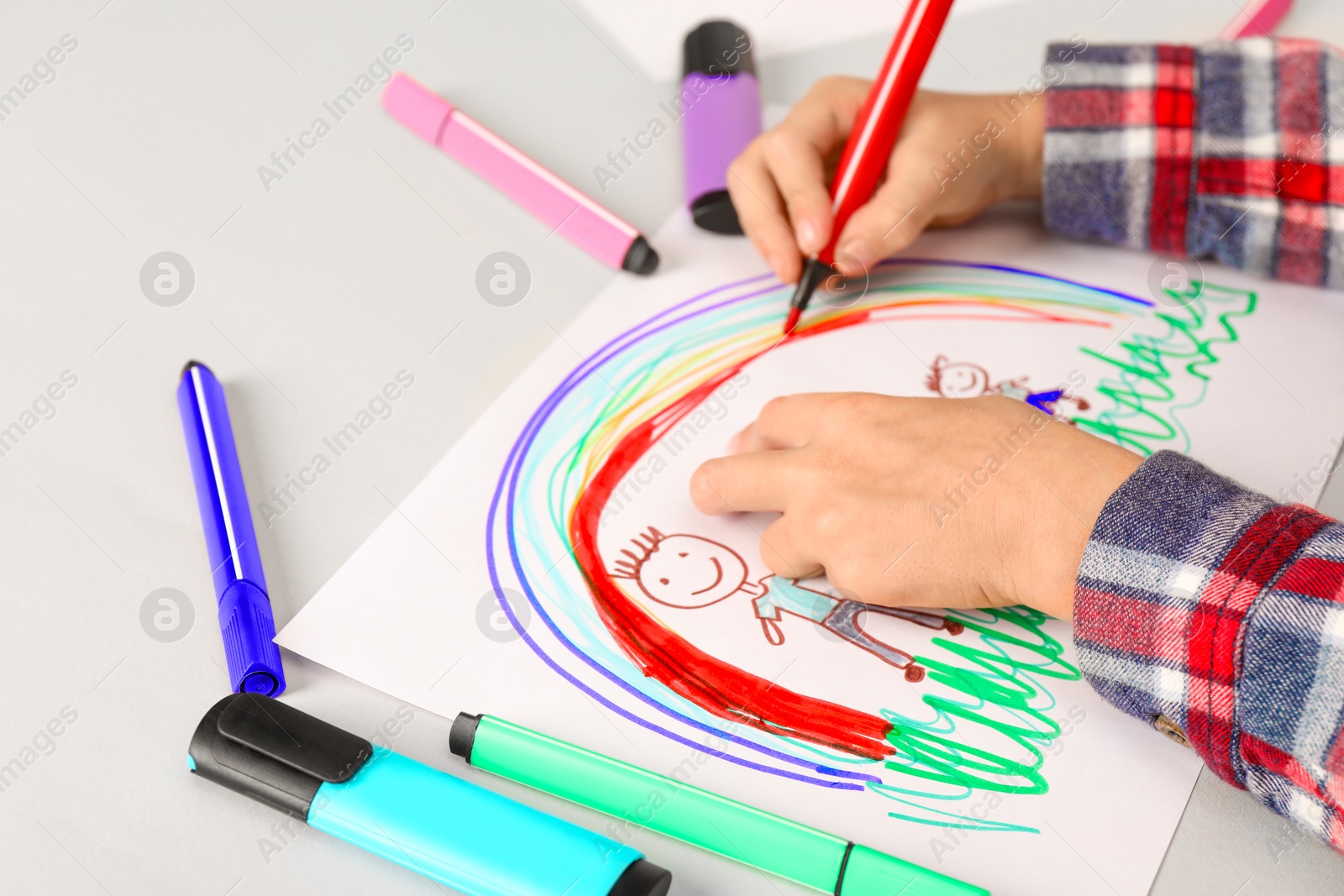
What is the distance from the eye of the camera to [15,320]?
798mm

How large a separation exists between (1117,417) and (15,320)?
810 millimetres

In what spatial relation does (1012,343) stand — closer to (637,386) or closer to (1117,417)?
(1117,417)

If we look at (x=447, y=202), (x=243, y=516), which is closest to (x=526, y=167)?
(x=447, y=202)

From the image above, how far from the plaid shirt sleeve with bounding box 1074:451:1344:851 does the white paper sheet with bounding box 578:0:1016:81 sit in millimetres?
650

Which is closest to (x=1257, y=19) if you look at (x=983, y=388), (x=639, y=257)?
(x=983, y=388)

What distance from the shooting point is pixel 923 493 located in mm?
646

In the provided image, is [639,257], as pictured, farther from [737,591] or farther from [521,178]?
[737,591]

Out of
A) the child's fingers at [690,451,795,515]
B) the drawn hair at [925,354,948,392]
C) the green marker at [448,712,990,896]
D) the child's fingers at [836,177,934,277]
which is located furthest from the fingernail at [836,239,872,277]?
the green marker at [448,712,990,896]

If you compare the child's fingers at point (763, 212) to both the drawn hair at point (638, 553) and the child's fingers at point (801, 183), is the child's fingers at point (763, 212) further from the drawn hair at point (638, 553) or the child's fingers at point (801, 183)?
the drawn hair at point (638, 553)

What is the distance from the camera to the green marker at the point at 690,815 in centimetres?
50

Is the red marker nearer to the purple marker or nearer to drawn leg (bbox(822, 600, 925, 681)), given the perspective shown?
the purple marker

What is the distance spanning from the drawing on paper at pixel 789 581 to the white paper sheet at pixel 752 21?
32 centimetres

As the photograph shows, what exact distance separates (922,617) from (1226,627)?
0.54 feet

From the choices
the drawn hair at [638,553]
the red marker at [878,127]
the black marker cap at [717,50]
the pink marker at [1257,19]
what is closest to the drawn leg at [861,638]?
the drawn hair at [638,553]
